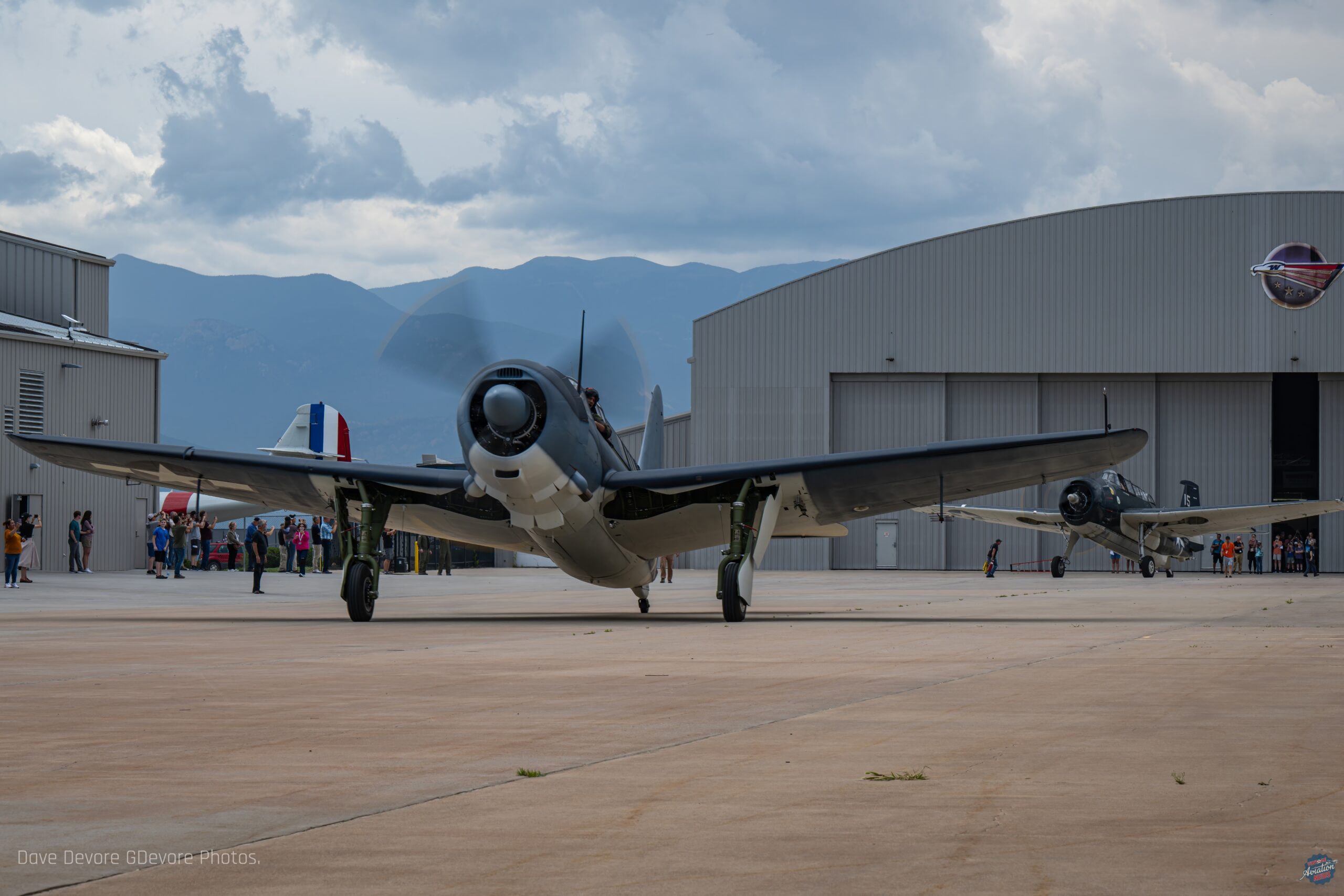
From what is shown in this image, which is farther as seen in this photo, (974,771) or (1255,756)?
(1255,756)

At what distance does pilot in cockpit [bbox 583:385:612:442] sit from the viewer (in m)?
18.1

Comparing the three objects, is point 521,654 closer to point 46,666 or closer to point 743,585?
point 46,666

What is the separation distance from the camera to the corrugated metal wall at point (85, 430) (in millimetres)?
37312

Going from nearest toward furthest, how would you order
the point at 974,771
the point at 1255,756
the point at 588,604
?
1. the point at 974,771
2. the point at 1255,756
3. the point at 588,604

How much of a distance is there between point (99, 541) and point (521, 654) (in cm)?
3215

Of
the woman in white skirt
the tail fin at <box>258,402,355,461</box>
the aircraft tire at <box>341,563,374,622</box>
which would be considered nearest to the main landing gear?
the tail fin at <box>258,402,355,461</box>

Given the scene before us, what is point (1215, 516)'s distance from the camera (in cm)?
4509

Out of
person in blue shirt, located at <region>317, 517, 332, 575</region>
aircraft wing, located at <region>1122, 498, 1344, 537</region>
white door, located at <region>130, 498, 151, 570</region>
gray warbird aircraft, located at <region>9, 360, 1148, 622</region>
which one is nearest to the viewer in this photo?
gray warbird aircraft, located at <region>9, 360, 1148, 622</region>

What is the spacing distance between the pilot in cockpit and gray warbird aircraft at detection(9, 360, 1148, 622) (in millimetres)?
104

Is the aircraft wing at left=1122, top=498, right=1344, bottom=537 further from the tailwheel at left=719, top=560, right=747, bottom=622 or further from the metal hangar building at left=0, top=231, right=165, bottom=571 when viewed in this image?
the metal hangar building at left=0, top=231, right=165, bottom=571

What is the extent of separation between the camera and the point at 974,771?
5203mm

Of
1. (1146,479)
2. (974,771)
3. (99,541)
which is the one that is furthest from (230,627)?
(1146,479)

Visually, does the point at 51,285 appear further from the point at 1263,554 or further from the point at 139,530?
the point at 1263,554

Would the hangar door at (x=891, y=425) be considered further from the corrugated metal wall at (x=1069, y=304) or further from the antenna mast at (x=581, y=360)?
the antenna mast at (x=581, y=360)
